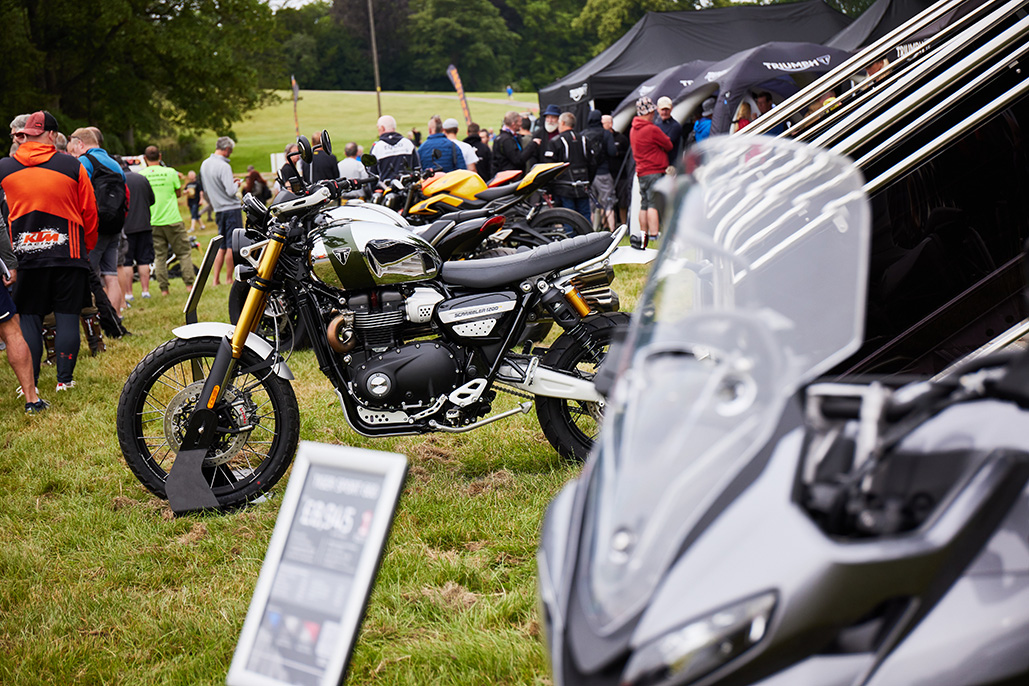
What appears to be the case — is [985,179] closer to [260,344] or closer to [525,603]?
[525,603]

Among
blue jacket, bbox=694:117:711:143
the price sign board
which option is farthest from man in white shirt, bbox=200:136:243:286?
the price sign board

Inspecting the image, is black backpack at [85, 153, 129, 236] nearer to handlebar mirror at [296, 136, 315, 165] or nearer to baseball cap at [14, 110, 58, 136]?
baseball cap at [14, 110, 58, 136]

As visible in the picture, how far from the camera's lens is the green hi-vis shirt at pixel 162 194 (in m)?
11.4

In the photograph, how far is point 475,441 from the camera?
4.93 metres

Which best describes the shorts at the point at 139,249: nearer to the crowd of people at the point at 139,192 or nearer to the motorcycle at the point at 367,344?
the crowd of people at the point at 139,192

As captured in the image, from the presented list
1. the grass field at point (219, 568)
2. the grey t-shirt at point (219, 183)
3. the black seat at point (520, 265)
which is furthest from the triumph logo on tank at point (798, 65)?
the black seat at point (520, 265)

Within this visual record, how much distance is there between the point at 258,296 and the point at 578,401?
5.10 ft

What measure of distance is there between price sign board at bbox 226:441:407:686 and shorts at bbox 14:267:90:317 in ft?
17.7

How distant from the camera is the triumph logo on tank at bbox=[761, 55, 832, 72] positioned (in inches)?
444

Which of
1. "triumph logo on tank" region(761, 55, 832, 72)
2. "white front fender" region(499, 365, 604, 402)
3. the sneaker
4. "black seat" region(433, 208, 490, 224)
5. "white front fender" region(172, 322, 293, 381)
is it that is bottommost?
the sneaker

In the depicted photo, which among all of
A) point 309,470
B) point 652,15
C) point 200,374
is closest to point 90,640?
point 200,374

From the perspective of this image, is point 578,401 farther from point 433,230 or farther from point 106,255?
point 106,255

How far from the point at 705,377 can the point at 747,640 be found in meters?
0.39

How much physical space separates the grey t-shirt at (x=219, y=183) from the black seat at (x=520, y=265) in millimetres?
7995
